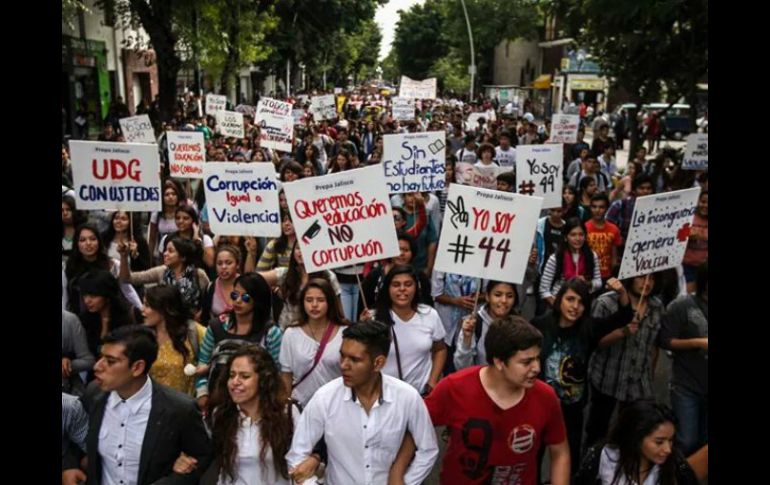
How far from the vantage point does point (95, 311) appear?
4.94 m

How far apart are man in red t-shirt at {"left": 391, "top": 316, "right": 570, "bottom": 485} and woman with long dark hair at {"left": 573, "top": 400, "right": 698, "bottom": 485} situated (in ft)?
0.73

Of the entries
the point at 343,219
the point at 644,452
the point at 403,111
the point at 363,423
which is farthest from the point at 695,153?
the point at 403,111

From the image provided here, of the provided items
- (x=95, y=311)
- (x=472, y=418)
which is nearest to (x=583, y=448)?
(x=472, y=418)

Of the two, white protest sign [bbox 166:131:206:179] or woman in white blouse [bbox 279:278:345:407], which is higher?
white protest sign [bbox 166:131:206:179]

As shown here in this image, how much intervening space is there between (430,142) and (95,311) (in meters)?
5.25

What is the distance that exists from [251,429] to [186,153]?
664cm

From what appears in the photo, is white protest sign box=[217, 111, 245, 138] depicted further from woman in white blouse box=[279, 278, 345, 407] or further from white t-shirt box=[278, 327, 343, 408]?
white t-shirt box=[278, 327, 343, 408]

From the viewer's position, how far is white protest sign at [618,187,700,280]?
16.7 feet

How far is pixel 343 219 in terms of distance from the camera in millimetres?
5219

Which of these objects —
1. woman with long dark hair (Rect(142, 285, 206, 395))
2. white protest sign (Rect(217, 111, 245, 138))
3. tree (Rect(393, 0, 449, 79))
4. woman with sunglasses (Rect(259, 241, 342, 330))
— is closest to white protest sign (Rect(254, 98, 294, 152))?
white protest sign (Rect(217, 111, 245, 138))

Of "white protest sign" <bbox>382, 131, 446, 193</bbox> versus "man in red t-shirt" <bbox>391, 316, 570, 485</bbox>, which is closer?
"man in red t-shirt" <bbox>391, 316, 570, 485</bbox>

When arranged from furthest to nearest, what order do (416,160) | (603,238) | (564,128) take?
(564,128), (416,160), (603,238)

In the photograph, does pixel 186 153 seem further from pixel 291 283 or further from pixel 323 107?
pixel 323 107

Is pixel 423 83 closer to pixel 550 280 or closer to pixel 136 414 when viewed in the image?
pixel 550 280
